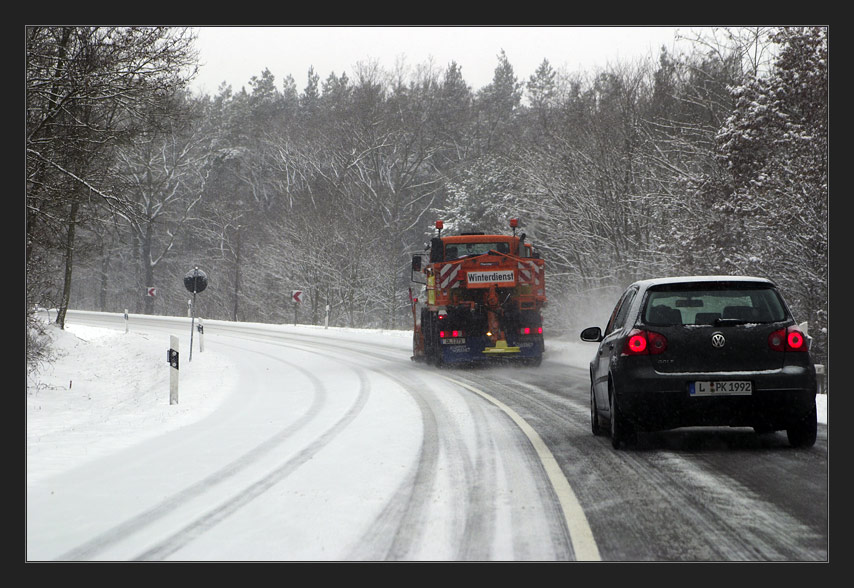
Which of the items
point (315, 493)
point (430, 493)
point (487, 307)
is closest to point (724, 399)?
point (430, 493)

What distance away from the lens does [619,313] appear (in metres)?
8.93

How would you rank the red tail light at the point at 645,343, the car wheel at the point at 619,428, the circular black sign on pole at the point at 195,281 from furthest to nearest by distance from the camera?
the circular black sign on pole at the point at 195,281 < the car wheel at the point at 619,428 < the red tail light at the point at 645,343

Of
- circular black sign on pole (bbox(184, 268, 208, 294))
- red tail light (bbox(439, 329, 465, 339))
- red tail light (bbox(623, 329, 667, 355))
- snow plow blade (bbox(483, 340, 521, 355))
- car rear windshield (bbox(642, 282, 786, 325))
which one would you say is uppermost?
circular black sign on pole (bbox(184, 268, 208, 294))

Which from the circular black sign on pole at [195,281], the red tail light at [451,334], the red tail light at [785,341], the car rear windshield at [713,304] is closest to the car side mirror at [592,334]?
the car rear windshield at [713,304]

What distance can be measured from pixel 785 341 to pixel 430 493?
11.2ft

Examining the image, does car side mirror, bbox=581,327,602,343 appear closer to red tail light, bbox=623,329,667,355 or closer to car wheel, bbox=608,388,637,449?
car wheel, bbox=608,388,637,449

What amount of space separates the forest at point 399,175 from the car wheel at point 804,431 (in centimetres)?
916

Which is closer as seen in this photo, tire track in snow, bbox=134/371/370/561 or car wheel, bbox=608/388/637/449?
tire track in snow, bbox=134/371/370/561

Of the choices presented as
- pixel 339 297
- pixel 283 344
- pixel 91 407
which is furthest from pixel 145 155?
pixel 91 407

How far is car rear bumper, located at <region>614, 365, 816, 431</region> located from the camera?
24.0 feet

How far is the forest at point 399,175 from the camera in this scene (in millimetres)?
13961

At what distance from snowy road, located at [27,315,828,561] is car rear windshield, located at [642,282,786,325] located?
1.21 m

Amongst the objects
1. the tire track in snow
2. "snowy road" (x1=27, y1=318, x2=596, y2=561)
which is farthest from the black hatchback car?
the tire track in snow

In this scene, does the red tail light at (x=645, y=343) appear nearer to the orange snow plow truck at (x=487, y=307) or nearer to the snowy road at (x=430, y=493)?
the snowy road at (x=430, y=493)
